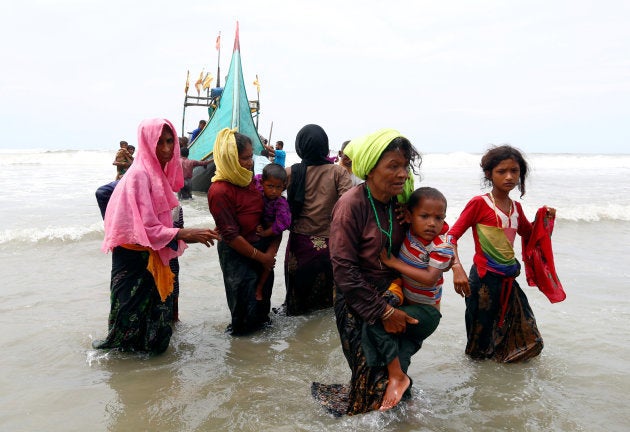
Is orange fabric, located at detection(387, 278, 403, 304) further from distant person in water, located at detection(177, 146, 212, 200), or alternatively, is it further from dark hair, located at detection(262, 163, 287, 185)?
distant person in water, located at detection(177, 146, 212, 200)

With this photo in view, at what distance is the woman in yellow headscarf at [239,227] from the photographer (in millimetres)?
3502

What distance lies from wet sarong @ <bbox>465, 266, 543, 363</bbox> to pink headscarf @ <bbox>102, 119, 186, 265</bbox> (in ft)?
6.80

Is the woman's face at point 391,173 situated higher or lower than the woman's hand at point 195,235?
higher

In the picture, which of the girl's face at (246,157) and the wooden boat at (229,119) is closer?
the girl's face at (246,157)

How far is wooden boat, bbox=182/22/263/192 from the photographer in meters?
14.5

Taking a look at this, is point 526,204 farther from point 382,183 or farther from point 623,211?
point 382,183

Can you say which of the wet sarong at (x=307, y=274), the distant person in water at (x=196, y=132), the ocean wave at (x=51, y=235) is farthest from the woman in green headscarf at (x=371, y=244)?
the distant person in water at (x=196, y=132)

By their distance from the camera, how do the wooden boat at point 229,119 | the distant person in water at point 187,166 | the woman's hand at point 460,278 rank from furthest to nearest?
1. the wooden boat at point 229,119
2. the distant person in water at point 187,166
3. the woman's hand at point 460,278

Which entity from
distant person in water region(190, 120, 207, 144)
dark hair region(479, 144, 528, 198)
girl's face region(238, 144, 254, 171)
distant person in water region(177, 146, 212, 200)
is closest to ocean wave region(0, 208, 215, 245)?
distant person in water region(177, 146, 212, 200)

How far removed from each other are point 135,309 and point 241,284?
0.80 meters

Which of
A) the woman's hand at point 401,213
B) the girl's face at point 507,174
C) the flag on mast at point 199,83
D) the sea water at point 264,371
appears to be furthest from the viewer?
the flag on mast at point 199,83

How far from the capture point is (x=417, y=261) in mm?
2340

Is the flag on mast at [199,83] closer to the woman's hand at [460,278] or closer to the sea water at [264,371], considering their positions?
the sea water at [264,371]

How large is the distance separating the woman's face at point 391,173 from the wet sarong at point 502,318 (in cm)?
140
